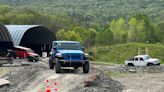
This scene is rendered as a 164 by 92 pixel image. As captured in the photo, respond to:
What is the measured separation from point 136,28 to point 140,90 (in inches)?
3784

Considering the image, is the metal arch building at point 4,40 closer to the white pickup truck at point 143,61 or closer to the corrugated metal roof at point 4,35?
the corrugated metal roof at point 4,35

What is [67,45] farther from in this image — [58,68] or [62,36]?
[62,36]

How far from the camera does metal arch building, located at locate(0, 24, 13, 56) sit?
191 ft

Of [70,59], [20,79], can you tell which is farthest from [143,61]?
[20,79]

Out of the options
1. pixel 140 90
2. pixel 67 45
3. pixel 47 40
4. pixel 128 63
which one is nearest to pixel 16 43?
pixel 47 40

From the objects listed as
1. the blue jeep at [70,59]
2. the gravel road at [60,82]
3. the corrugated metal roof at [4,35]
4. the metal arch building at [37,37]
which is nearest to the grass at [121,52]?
the metal arch building at [37,37]

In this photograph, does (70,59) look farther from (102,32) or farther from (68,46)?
(102,32)

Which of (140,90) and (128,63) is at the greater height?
(140,90)

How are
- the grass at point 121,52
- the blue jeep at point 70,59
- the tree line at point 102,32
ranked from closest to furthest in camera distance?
the blue jeep at point 70,59 → the grass at point 121,52 → the tree line at point 102,32

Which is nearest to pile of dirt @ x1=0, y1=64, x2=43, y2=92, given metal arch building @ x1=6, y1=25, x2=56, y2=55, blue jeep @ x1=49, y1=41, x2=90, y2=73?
blue jeep @ x1=49, y1=41, x2=90, y2=73

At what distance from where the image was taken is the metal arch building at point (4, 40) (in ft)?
191

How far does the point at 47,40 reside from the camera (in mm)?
69250

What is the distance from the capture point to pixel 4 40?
60.4 metres

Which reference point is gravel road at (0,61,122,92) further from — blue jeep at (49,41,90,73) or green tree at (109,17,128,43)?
green tree at (109,17,128,43)
